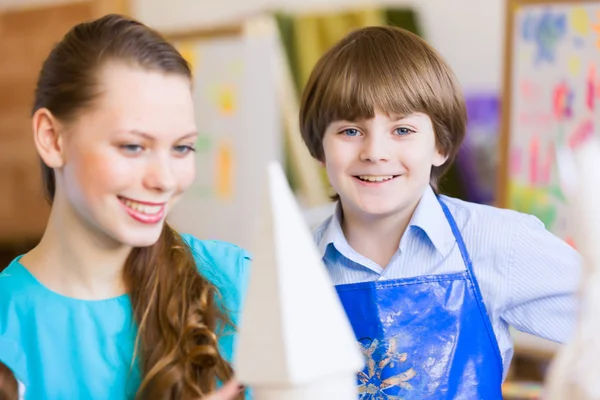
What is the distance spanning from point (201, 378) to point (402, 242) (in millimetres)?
359

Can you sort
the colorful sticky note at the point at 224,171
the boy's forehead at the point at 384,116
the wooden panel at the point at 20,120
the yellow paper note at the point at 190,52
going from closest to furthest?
the boy's forehead at the point at 384,116 → the colorful sticky note at the point at 224,171 → the yellow paper note at the point at 190,52 → the wooden panel at the point at 20,120

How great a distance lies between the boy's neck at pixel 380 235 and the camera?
128cm

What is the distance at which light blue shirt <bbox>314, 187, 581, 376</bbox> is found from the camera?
3.98 feet

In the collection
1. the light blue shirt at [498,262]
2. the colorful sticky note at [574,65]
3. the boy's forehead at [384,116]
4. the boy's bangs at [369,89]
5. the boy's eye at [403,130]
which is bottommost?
the light blue shirt at [498,262]

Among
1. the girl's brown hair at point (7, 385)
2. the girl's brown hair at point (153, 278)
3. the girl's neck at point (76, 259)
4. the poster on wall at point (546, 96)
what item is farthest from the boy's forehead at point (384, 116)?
the poster on wall at point (546, 96)

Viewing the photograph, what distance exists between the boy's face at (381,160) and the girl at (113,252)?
9.2 inches

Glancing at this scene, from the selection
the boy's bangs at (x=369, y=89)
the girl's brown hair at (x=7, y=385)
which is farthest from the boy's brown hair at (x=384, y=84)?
the girl's brown hair at (x=7, y=385)

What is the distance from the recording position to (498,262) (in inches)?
49.1

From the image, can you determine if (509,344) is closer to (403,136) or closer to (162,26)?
(403,136)

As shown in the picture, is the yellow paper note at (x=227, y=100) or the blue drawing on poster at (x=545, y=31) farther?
the yellow paper note at (x=227, y=100)

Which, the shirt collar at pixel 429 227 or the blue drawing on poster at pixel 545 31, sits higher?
the blue drawing on poster at pixel 545 31

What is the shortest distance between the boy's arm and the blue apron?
0.17ft

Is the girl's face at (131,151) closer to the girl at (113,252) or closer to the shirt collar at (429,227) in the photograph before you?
the girl at (113,252)

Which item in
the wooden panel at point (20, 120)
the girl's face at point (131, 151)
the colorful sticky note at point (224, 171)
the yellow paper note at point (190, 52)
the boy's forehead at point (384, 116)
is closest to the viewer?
the girl's face at point (131, 151)
